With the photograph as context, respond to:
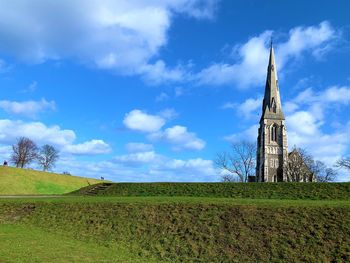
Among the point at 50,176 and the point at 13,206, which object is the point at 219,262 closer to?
the point at 13,206

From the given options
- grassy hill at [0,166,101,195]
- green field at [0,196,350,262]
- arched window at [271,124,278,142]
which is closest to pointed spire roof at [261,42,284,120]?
arched window at [271,124,278,142]

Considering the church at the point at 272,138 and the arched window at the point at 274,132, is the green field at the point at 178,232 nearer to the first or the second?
the church at the point at 272,138

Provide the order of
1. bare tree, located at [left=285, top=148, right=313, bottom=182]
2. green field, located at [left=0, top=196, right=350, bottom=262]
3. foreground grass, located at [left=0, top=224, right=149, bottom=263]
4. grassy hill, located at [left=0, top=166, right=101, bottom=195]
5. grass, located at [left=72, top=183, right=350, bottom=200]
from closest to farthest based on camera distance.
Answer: foreground grass, located at [left=0, top=224, right=149, bottom=263], green field, located at [left=0, top=196, right=350, bottom=262], grass, located at [left=72, top=183, right=350, bottom=200], grassy hill, located at [left=0, top=166, right=101, bottom=195], bare tree, located at [left=285, top=148, right=313, bottom=182]

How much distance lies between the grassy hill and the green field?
91.1ft

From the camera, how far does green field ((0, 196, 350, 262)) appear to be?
1678 centimetres

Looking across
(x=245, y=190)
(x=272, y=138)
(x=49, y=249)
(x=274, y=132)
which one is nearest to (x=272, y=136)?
(x=272, y=138)

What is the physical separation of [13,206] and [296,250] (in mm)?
18611

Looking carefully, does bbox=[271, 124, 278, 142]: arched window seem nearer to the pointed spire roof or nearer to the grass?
the pointed spire roof

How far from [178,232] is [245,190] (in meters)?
14.2

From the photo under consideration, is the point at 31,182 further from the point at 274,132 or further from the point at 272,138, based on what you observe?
the point at 274,132

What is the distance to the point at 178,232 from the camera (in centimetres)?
1970

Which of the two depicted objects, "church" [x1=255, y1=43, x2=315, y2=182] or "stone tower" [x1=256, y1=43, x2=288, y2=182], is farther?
"stone tower" [x1=256, y1=43, x2=288, y2=182]

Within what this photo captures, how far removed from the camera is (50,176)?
202 feet

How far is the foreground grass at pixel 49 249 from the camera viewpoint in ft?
51.1
